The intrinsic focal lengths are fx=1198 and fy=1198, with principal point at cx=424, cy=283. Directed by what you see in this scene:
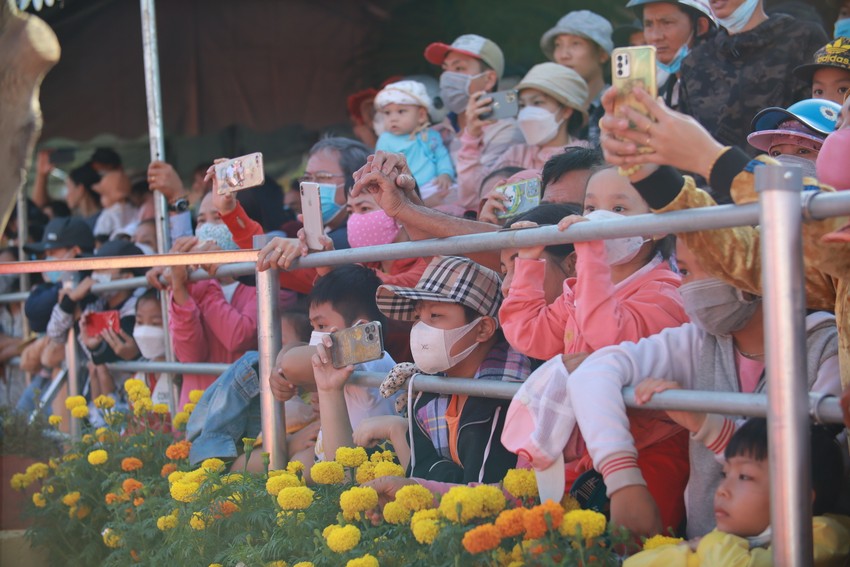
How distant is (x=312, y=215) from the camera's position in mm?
4039

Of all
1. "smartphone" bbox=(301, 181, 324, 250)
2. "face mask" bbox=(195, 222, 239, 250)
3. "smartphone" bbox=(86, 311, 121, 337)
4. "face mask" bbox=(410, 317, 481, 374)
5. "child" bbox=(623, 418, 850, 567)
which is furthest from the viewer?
"smartphone" bbox=(86, 311, 121, 337)

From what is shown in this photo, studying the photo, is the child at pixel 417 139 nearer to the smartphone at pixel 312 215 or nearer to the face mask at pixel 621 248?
the smartphone at pixel 312 215

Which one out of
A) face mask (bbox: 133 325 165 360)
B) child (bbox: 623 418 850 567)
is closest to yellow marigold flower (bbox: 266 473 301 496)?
child (bbox: 623 418 850 567)

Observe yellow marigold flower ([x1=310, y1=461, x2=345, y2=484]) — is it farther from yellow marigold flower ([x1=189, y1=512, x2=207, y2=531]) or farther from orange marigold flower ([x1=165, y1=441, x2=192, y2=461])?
orange marigold flower ([x1=165, y1=441, x2=192, y2=461])

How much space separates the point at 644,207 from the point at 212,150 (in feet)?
24.0

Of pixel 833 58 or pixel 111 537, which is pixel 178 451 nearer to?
pixel 111 537

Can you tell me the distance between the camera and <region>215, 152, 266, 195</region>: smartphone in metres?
4.23

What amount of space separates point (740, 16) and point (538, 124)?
109 centimetres

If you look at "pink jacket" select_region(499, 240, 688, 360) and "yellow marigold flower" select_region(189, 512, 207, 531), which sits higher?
"pink jacket" select_region(499, 240, 688, 360)

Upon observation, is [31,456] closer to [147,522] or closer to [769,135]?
[147,522]

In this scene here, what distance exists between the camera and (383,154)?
385 cm

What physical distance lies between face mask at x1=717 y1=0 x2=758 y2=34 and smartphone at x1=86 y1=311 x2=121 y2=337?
3211 millimetres

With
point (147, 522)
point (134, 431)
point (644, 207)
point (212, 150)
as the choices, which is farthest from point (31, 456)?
point (212, 150)

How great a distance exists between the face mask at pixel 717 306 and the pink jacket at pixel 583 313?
0.26 m
